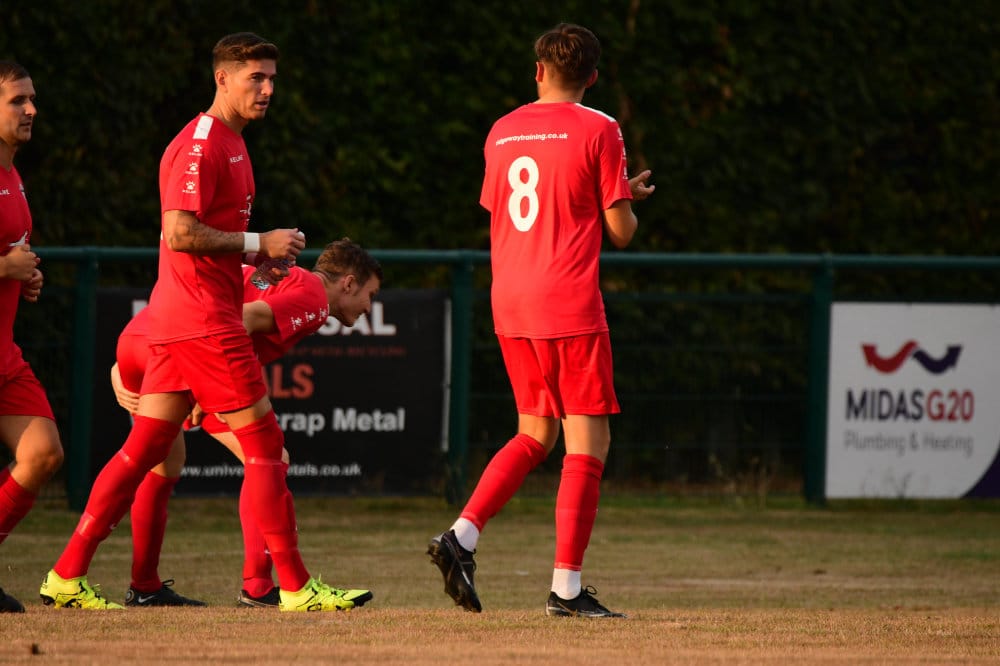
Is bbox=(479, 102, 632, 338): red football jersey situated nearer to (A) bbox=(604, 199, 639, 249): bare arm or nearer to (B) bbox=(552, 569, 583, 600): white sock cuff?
(A) bbox=(604, 199, 639, 249): bare arm

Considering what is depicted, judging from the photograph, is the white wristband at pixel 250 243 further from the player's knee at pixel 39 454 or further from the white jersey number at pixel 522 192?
the player's knee at pixel 39 454

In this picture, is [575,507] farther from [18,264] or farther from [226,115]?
[18,264]

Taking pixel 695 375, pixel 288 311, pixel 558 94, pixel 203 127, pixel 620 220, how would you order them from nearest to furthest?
1. pixel 203 127
2. pixel 620 220
3. pixel 558 94
4. pixel 288 311
5. pixel 695 375

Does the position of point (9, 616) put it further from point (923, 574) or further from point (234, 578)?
point (923, 574)

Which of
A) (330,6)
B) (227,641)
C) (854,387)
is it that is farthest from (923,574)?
(330,6)

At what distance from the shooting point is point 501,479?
22.2ft

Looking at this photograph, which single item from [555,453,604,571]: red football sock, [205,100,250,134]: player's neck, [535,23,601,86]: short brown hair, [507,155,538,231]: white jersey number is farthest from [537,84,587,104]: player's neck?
[555,453,604,571]: red football sock

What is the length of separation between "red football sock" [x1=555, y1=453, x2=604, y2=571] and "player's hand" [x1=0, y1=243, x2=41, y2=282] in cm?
221

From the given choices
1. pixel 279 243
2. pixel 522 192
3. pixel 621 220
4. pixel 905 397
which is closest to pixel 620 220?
pixel 621 220

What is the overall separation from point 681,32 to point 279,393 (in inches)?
196

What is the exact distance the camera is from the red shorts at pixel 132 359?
7117mm

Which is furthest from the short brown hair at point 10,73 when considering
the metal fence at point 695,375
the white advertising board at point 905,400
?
the white advertising board at point 905,400

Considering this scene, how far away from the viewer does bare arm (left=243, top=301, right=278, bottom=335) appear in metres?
6.90

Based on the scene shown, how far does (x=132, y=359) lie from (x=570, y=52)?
2208mm
